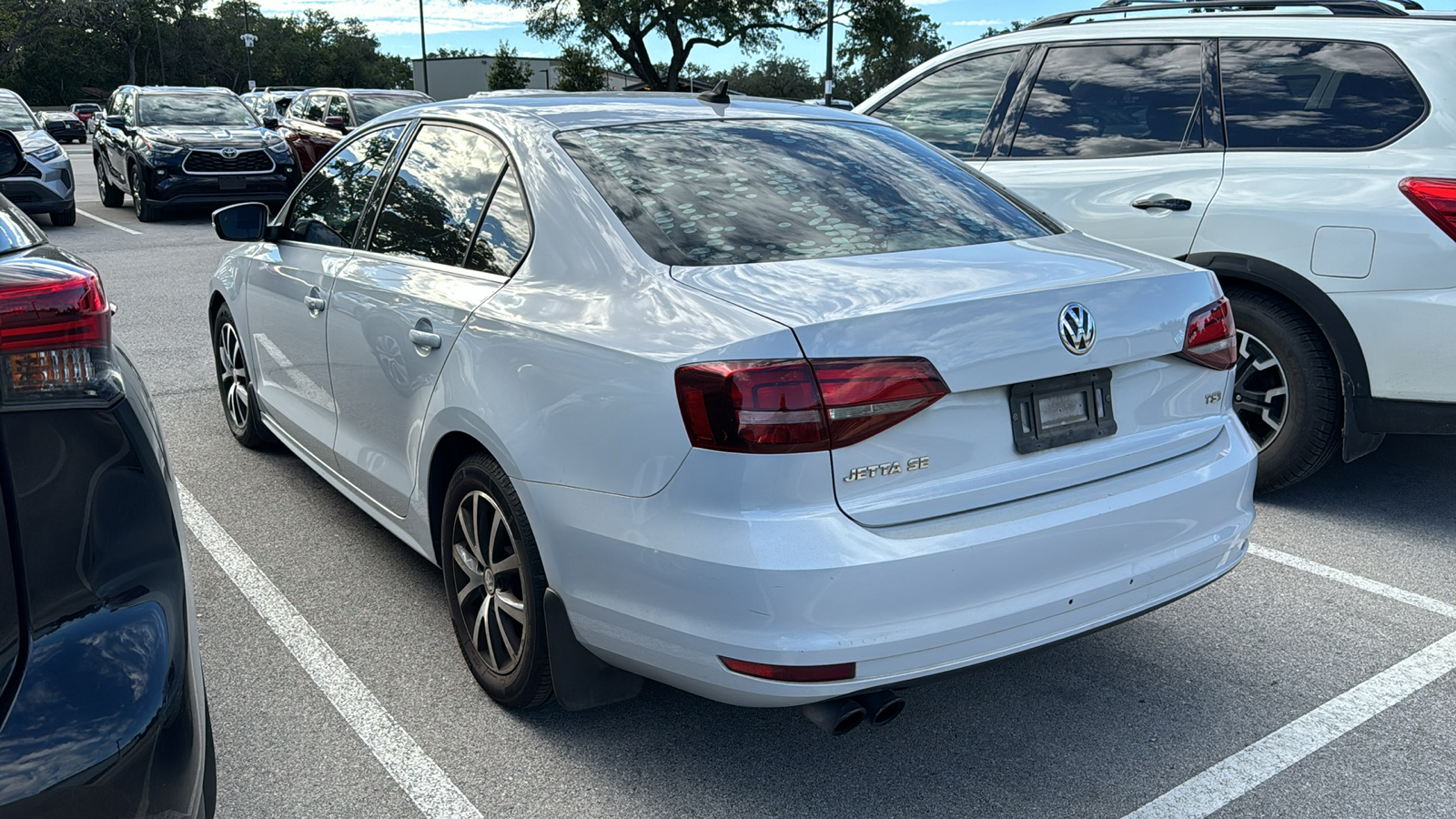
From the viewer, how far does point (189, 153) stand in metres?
14.9

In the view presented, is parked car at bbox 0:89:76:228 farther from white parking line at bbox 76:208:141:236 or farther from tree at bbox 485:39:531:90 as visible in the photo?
tree at bbox 485:39:531:90

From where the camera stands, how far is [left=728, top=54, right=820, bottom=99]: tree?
227 ft

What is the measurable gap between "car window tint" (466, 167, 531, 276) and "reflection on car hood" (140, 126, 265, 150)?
1347 cm

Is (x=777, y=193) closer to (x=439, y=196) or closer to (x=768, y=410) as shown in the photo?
(x=768, y=410)

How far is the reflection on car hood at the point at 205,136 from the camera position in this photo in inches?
591

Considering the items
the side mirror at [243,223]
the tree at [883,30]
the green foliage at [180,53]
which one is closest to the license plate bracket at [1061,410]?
the side mirror at [243,223]

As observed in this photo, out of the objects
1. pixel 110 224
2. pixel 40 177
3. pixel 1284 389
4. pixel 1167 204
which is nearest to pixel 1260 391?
pixel 1284 389

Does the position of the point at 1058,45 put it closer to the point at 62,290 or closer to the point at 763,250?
the point at 763,250

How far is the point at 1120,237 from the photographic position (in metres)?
5.13

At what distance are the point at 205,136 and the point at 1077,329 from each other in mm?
15124

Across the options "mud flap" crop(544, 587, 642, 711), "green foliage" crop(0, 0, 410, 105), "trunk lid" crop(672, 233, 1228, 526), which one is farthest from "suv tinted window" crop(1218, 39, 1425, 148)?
"green foliage" crop(0, 0, 410, 105)

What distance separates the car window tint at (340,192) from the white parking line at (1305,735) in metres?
3.09

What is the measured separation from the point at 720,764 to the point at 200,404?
443 centimetres

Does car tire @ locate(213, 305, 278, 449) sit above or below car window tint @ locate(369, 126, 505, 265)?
below
